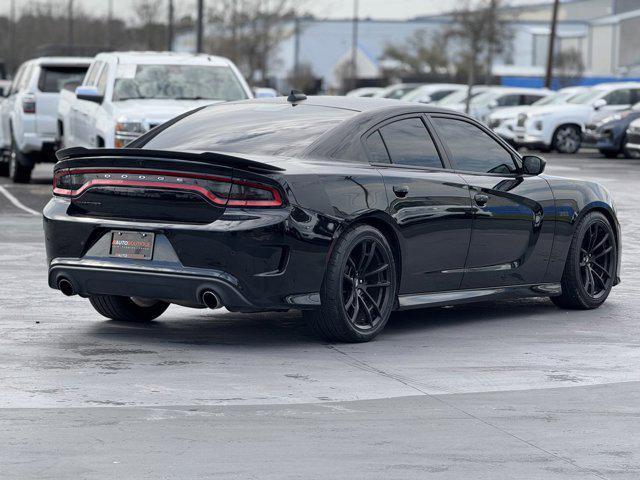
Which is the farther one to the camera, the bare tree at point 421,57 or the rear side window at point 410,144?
the bare tree at point 421,57

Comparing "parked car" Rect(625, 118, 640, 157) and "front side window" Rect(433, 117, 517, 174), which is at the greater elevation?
"front side window" Rect(433, 117, 517, 174)

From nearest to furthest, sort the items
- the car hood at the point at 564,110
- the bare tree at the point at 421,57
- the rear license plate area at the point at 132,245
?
the rear license plate area at the point at 132,245
the car hood at the point at 564,110
the bare tree at the point at 421,57

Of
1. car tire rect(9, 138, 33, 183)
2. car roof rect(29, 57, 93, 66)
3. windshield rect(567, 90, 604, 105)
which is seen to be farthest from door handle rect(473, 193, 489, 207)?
windshield rect(567, 90, 604, 105)

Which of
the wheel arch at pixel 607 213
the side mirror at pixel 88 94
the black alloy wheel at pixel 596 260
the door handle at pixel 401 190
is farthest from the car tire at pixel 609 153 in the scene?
the door handle at pixel 401 190

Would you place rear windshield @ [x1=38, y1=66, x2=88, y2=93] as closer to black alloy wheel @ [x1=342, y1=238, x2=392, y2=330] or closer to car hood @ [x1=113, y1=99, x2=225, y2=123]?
car hood @ [x1=113, y1=99, x2=225, y2=123]

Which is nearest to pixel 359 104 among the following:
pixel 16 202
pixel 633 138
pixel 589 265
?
pixel 589 265

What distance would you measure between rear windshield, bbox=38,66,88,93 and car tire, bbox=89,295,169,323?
1471 centimetres

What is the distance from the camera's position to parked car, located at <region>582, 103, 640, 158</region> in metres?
35.8

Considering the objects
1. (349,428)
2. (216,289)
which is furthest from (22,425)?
(216,289)

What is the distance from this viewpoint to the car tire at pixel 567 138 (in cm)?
3853

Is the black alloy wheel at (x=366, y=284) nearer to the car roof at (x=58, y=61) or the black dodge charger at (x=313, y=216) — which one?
the black dodge charger at (x=313, y=216)

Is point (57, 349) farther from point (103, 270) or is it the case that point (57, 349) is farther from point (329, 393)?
point (329, 393)

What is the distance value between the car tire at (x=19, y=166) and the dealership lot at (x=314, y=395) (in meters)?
13.2

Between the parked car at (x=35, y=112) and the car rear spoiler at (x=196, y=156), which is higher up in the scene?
the car rear spoiler at (x=196, y=156)
